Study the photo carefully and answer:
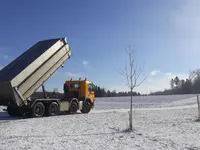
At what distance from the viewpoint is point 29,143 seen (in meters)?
9.13

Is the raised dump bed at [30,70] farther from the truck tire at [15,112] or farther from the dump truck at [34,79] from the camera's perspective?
the truck tire at [15,112]

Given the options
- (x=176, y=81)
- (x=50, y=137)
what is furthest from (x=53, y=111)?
(x=176, y=81)

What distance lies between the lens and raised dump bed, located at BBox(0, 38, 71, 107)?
54.5ft

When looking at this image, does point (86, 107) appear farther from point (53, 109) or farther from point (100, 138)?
point (100, 138)

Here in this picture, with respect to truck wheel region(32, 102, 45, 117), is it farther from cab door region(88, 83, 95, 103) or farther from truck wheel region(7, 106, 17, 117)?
cab door region(88, 83, 95, 103)

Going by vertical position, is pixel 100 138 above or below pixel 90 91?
below

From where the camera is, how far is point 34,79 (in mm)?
17812

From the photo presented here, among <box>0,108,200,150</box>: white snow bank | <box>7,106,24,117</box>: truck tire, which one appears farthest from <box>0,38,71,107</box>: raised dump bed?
<box>0,108,200,150</box>: white snow bank

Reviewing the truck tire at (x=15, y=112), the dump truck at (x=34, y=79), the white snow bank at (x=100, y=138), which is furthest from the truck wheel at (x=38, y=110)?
the white snow bank at (x=100, y=138)

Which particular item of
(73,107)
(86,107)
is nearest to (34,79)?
(73,107)

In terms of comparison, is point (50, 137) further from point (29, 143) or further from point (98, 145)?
point (98, 145)

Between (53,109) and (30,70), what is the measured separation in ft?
13.1

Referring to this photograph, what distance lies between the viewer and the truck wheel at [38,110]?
1860cm

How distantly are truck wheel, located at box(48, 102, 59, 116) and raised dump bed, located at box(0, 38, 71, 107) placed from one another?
2.18m
